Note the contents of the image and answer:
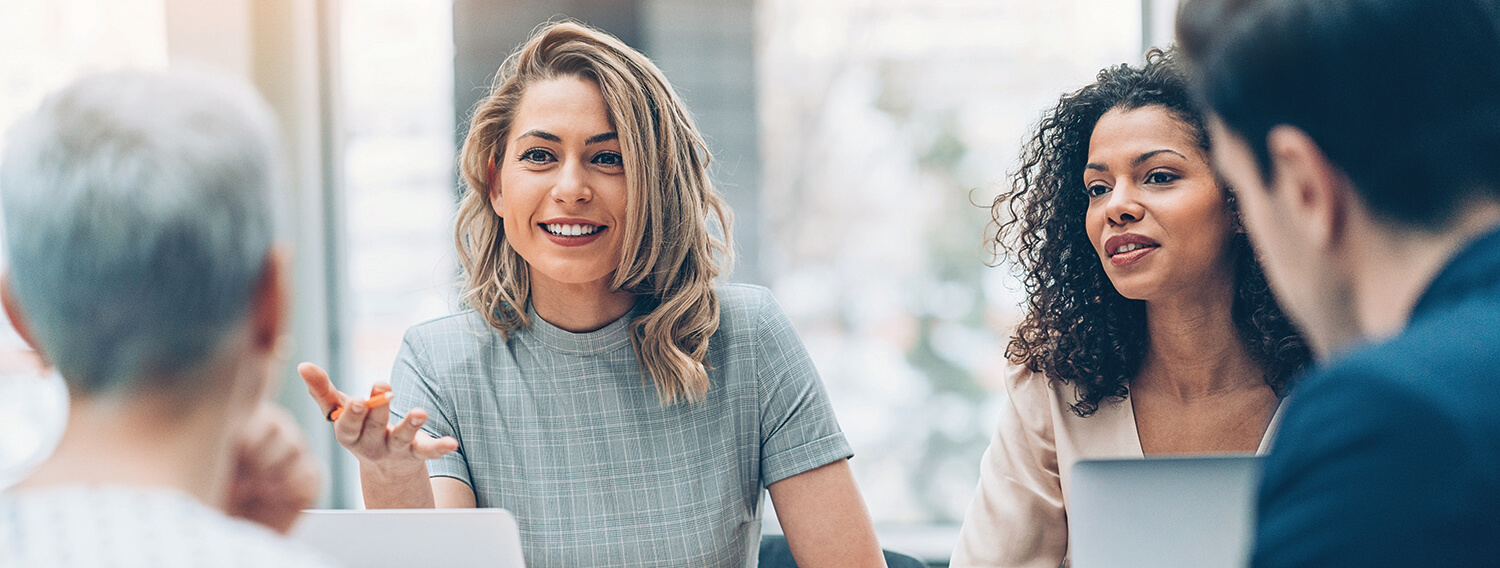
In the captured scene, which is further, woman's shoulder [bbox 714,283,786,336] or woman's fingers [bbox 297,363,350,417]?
woman's shoulder [bbox 714,283,786,336]

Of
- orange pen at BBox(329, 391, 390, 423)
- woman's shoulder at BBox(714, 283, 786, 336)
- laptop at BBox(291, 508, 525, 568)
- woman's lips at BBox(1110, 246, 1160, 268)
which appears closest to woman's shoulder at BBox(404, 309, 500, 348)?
woman's shoulder at BBox(714, 283, 786, 336)

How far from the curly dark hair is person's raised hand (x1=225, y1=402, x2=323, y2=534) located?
1168mm

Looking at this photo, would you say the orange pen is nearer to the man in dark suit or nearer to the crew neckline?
the crew neckline

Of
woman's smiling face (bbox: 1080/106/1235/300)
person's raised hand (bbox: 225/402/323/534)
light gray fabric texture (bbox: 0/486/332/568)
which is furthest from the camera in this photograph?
woman's smiling face (bbox: 1080/106/1235/300)

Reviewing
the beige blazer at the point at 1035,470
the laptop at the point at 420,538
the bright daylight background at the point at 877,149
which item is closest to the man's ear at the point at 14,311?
the laptop at the point at 420,538

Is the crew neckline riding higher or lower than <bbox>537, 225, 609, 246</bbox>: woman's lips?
lower

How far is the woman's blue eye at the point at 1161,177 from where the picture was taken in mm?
1504

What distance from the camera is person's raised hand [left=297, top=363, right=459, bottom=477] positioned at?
3.88ft

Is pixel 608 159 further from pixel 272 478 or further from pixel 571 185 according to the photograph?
pixel 272 478

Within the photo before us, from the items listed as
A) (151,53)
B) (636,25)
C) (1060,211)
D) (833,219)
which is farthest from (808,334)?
(151,53)

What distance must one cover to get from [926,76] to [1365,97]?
2095mm

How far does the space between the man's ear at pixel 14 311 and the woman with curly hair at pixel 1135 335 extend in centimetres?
129

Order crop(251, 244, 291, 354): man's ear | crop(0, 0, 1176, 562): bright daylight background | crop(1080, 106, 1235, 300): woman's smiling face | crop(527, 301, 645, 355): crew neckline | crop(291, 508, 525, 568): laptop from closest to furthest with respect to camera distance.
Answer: crop(251, 244, 291, 354): man's ear
crop(291, 508, 525, 568): laptop
crop(1080, 106, 1235, 300): woman's smiling face
crop(527, 301, 645, 355): crew neckline
crop(0, 0, 1176, 562): bright daylight background

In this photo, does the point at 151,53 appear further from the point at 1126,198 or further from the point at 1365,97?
the point at 1365,97
